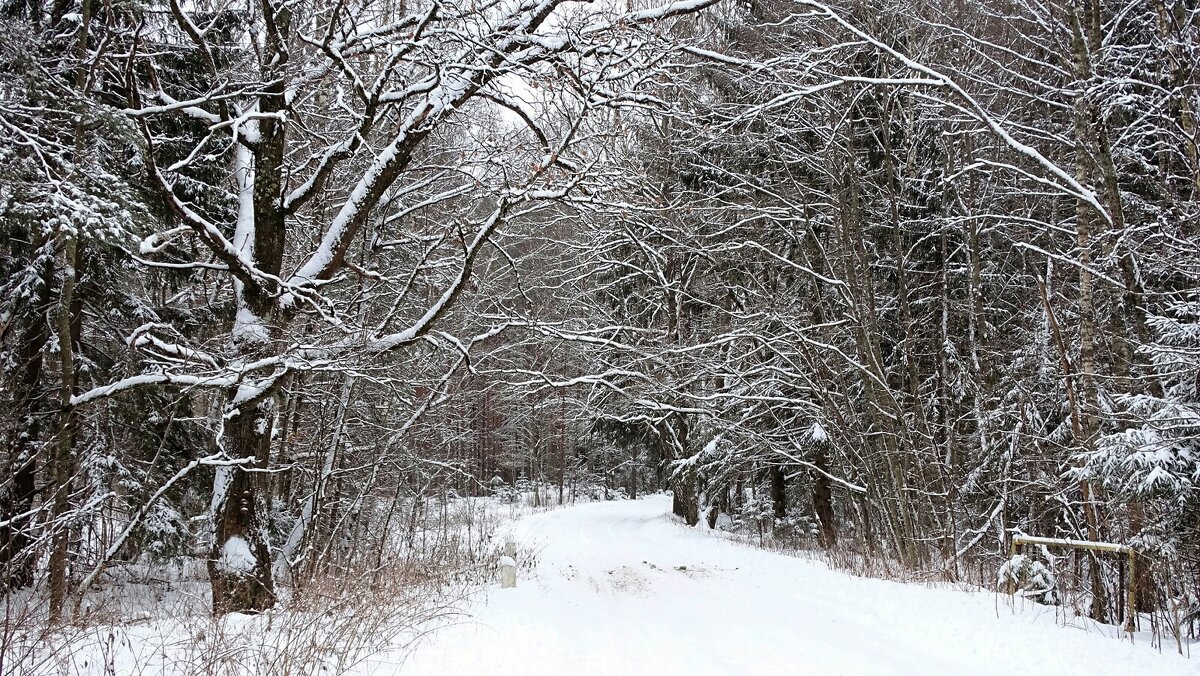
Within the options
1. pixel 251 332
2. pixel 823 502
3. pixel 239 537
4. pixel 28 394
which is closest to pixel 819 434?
pixel 823 502

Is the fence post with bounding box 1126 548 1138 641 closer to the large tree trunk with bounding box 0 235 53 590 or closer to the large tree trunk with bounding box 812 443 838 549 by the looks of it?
the large tree trunk with bounding box 812 443 838 549

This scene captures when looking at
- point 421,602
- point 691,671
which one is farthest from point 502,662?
point 421,602

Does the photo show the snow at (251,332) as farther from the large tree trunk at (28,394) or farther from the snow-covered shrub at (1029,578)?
the snow-covered shrub at (1029,578)

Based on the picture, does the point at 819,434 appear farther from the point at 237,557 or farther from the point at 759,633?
the point at 237,557

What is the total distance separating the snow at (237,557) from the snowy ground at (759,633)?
86.4 inches

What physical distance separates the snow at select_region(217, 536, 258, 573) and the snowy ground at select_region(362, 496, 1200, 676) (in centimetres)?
219

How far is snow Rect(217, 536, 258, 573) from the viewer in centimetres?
633

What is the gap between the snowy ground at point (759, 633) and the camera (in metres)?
5.01

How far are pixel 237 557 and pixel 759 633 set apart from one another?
509 cm

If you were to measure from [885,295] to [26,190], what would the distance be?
49.2ft

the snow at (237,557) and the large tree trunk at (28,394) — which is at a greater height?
the large tree trunk at (28,394)

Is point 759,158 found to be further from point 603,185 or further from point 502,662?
point 502,662

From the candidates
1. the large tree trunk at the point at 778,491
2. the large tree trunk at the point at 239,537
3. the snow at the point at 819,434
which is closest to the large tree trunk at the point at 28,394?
the large tree trunk at the point at 239,537

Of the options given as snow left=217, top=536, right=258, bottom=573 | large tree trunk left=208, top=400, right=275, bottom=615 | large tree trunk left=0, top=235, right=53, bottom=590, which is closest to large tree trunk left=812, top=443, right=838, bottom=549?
large tree trunk left=208, top=400, right=275, bottom=615
